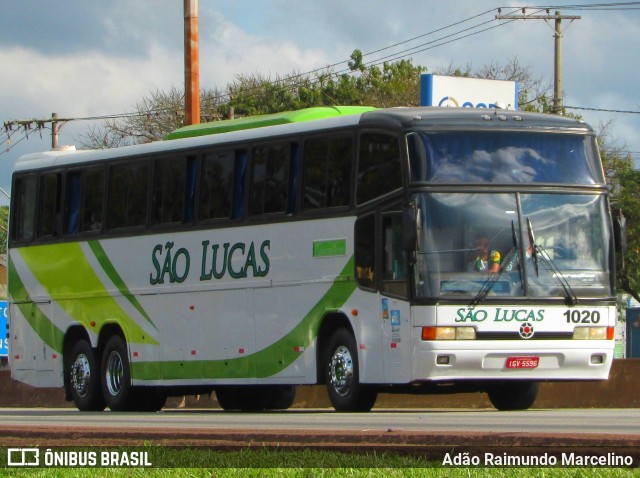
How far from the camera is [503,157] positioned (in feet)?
59.9

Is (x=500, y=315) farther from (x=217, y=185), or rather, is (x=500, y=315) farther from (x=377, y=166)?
(x=217, y=185)

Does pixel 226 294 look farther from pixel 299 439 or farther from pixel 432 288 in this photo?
pixel 299 439

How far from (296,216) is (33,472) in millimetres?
10250

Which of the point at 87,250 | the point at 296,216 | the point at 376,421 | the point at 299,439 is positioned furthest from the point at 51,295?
the point at 299,439

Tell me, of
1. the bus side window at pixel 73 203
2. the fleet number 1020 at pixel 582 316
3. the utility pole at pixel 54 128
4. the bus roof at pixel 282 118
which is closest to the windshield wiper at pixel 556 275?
the fleet number 1020 at pixel 582 316

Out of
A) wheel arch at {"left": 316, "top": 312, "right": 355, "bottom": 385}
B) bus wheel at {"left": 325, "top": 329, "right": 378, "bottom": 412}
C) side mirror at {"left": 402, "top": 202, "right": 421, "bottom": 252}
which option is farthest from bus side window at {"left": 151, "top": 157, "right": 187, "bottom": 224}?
side mirror at {"left": 402, "top": 202, "right": 421, "bottom": 252}

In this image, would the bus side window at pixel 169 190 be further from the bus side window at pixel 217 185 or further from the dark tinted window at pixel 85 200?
the dark tinted window at pixel 85 200

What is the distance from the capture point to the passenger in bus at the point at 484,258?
17547 millimetres

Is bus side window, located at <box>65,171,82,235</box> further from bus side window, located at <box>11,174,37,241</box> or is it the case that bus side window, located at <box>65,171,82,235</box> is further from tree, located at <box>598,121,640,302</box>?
tree, located at <box>598,121,640,302</box>

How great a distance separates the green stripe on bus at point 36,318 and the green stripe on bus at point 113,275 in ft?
5.10

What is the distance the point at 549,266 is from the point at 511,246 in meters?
0.53

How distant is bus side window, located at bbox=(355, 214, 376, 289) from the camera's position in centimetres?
1811

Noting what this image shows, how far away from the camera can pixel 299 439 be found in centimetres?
1057

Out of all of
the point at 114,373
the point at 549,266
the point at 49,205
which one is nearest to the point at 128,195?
the point at 49,205
